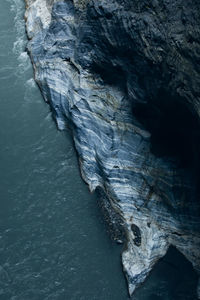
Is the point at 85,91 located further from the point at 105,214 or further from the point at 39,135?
the point at 105,214

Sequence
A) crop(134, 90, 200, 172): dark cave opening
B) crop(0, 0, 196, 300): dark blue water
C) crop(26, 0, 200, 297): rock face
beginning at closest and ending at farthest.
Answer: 1. crop(26, 0, 200, 297): rock face
2. crop(134, 90, 200, 172): dark cave opening
3. crop(0, 0, 196, 300): dark blue water

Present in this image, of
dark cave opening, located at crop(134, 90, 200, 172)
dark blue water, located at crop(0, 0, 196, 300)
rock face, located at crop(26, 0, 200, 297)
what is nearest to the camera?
rock face, located at crop(26, 0, 200, 297)

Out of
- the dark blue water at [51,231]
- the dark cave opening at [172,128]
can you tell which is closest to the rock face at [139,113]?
the dark cave opening at [172,128]

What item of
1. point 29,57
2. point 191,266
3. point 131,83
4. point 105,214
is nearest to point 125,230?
point 105,214

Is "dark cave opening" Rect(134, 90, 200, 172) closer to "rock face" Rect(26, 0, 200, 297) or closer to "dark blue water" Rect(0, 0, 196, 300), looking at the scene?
"rock face" Rect(26, 0, 200, 297)

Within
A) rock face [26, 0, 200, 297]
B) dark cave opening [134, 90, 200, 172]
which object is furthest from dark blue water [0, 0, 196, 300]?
dark cave opening [134, 90, 200, 172]

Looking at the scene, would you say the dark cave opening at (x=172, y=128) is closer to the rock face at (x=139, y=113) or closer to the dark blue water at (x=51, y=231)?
the rock face at (x=139, y=113)
